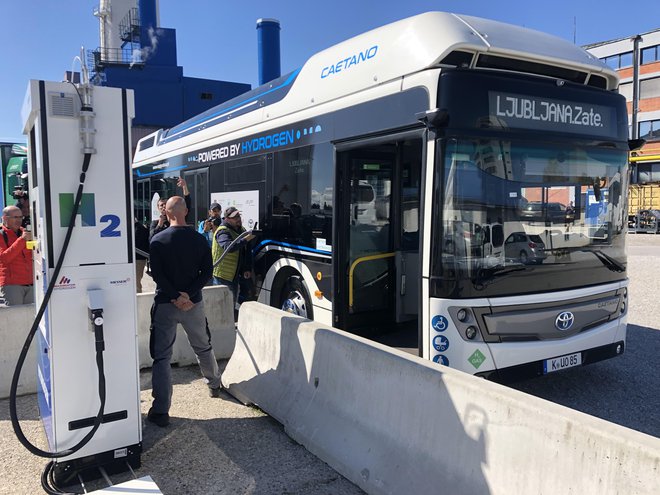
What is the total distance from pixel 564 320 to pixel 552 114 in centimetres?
179

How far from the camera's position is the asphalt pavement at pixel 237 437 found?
3379 millimetres

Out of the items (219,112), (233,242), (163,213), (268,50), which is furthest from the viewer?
(268,50)

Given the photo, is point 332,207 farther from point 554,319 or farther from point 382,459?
point 382,459

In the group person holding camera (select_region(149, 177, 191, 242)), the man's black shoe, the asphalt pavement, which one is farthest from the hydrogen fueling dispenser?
person holding camera (select_region(149, 177, 191, 242))

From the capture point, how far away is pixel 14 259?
19.6 ft

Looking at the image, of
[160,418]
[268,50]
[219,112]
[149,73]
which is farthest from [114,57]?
[160,418]

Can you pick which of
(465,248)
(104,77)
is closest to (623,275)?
(465,248)

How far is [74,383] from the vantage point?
10.8 feet

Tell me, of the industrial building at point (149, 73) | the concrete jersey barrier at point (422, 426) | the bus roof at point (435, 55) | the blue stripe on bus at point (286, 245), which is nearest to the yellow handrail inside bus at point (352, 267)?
the blue stripe on bus at point (286, 245)

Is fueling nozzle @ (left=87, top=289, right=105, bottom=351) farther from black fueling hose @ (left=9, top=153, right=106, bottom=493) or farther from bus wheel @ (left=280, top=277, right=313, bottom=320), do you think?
bus wheel @ (left=280, top=277, right=313, bottom=320)

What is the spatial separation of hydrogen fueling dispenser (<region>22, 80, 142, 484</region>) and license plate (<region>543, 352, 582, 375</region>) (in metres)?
3.31

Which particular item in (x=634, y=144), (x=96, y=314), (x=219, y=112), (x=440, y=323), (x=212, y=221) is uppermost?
(x=219, y=112)

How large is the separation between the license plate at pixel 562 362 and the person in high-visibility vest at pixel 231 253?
3.87 meters

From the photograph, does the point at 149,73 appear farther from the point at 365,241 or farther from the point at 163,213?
the point at 365,241
